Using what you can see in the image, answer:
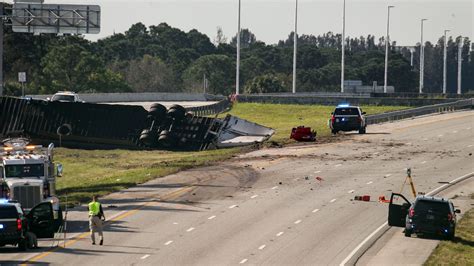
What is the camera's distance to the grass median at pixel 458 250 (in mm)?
37500

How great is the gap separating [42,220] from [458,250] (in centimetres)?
1407

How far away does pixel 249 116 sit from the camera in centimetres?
10481

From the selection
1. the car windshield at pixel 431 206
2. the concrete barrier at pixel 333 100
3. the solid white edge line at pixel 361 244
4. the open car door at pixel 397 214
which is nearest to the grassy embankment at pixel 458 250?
the car windshield at pixel 431 206

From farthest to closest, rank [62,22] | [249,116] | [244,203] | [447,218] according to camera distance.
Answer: [249,116], [62,22], [244,203], [447,218]

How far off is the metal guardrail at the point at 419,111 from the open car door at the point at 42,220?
54.6 m

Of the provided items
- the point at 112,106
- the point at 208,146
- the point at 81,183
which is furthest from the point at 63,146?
the point at 81,183

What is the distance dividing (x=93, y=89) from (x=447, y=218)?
127 meters

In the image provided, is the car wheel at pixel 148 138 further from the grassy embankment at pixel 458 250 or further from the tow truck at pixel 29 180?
the grassy embankment at pixel 458 250

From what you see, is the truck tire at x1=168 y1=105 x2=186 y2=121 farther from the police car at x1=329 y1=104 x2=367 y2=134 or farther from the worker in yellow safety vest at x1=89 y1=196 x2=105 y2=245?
the worker in yellow safety vest at x1=89 y1=196 x2=105 y2=245

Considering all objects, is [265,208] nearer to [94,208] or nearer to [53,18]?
[94,208]

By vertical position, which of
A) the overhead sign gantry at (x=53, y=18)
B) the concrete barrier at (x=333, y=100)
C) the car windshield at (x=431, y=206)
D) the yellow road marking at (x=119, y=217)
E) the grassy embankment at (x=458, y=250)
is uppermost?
the overhead sign gantry at (x=53, y=18)

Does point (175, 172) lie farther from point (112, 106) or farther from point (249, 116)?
point (249, 116)

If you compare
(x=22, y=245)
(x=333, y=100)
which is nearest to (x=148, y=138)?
(x=22, y=245)

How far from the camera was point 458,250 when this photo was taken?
39.8 meters
